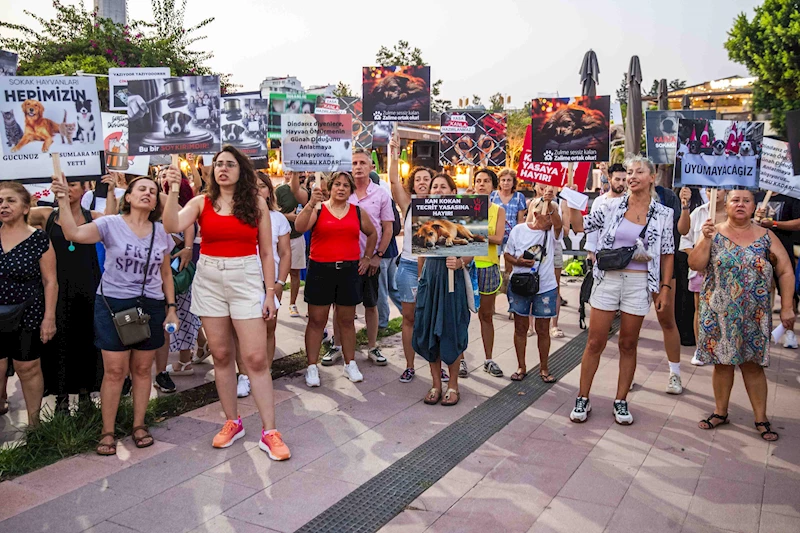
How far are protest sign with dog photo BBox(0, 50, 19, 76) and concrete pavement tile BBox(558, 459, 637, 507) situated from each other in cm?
531

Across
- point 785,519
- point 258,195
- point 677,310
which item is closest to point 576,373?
point 677,310

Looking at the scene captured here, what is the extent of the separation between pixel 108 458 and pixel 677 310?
6145 mm

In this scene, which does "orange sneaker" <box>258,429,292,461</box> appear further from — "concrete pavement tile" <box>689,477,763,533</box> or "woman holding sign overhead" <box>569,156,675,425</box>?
"concrete pavement tile" <box>689,477,763,533</box>

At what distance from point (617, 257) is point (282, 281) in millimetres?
2701

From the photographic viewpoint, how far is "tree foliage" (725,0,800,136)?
21.3m

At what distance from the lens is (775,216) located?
769 cm

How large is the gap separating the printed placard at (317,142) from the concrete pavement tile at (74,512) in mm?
3299

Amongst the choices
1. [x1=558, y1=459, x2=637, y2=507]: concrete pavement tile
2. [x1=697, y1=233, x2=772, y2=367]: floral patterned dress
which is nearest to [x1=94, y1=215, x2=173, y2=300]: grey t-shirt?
[x1=558, y1=459, x2=637, y2=507]: concrete pavement tile

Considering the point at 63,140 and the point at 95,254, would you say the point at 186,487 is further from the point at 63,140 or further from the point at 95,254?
the point at 63,140

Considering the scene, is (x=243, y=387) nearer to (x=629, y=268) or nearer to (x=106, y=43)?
(x=629, y=268)

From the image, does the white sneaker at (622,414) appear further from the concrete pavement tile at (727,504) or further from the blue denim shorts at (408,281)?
the blue denim shorts at (408,281)

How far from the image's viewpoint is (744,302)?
5.21 metres

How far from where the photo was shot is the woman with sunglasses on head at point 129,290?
4777 millimetres

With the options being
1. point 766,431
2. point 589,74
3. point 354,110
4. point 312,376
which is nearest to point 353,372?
point 312,376
